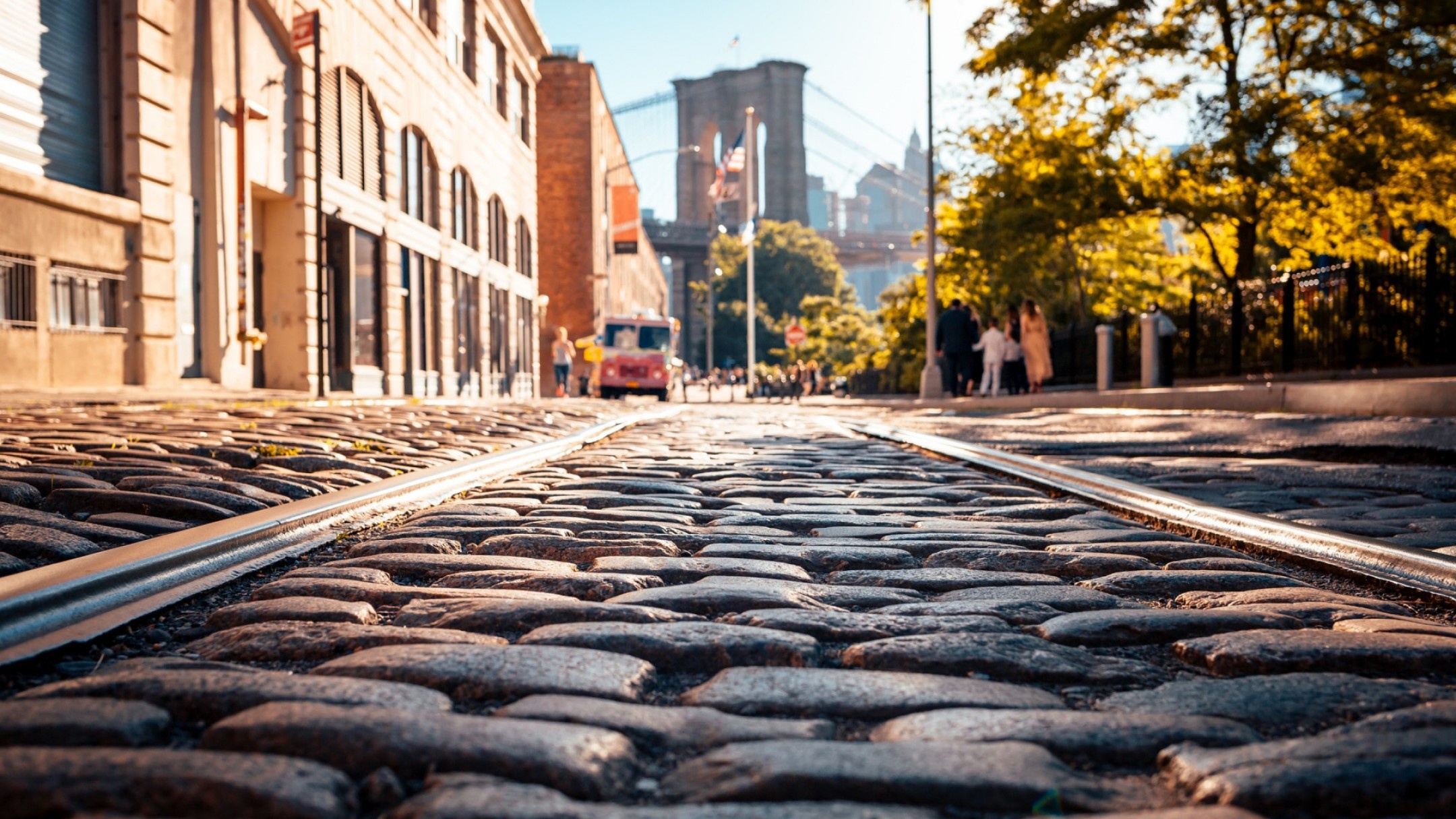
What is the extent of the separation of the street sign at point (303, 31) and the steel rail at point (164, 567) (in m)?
14.1

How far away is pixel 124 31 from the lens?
→ 1427 cm

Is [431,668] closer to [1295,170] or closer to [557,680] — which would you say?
[557,680]

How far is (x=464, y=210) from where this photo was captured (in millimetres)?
29562

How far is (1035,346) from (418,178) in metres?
12.4

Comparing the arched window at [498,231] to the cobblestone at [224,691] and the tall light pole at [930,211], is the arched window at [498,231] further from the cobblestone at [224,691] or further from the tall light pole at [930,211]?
the cobblestone at [224,691]

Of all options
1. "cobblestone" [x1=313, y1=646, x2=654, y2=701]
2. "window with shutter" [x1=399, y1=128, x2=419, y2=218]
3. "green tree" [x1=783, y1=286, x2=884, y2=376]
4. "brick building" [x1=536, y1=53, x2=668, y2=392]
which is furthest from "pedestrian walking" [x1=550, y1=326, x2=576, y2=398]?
"green tree" [x1=783, y1=286, x2=884, y2=376]

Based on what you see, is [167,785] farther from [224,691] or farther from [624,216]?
[624,216]

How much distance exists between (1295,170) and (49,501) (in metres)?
19.8

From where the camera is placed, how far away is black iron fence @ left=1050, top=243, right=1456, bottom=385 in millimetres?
14195

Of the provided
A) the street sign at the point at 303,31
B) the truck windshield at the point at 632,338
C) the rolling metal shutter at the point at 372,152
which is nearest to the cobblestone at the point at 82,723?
the street sign at the point at 303,31

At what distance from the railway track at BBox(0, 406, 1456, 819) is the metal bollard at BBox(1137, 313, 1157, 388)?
48.2ft

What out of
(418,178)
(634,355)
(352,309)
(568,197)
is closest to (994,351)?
(352,309)

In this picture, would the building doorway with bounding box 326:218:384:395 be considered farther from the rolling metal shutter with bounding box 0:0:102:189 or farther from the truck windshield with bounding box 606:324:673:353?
the truck windshield with bounding box 606:324:673:353

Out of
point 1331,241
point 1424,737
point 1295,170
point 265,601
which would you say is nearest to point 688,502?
point 265,601
